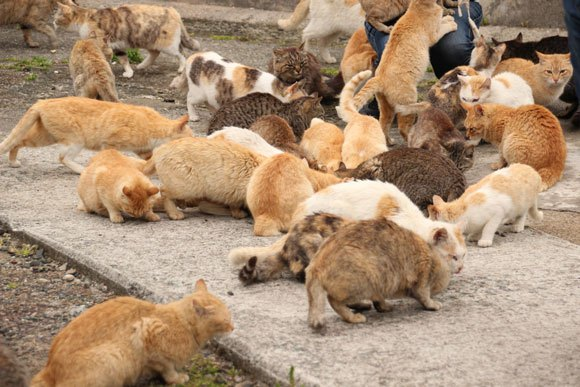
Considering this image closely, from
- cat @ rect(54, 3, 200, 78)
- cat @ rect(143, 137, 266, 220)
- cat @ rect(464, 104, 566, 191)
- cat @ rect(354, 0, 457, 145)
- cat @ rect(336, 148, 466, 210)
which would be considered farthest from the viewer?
cat @ rect(54, 3, 200, 78)

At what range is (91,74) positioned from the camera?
9141 mm

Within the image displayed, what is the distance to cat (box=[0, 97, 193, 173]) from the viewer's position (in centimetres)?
737

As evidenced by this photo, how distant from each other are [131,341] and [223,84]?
224 inches

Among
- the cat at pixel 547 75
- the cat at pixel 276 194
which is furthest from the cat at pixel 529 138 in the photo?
the cat at pixel 276 194

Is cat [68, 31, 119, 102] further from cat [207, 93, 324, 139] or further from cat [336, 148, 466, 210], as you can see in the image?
cat [336, 148, 466, 210]

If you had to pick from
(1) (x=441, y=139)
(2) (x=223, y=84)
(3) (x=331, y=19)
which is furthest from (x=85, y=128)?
(3) (x=331, y=19)

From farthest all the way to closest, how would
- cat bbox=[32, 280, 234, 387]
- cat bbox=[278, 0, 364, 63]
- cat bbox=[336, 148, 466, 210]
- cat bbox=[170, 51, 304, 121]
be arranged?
cat bbox=[278, 0, 364, 63], cat bbox=[170, 51, 304, 121], cat bbox=[336, 148, 466, 210], cat bbox=[32, 280, 234, 387]

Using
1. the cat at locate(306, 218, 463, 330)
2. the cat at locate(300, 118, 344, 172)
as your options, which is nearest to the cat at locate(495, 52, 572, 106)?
the cat at locate(300, 118, 344, 172)

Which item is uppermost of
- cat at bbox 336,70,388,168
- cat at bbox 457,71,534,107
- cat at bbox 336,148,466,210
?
cat at bbox 457,71,534,107

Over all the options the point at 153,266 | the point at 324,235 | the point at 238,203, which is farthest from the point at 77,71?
the point at 324,235

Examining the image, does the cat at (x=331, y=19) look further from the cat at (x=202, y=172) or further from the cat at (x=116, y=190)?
the cat at (x=116, y=190)

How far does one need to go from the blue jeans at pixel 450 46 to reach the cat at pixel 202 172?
368 cm

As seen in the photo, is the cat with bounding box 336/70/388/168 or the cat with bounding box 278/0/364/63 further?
the cat with bounding box 278/0/364/63

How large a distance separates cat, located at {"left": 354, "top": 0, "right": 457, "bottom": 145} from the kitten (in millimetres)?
2270
